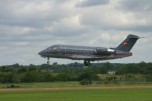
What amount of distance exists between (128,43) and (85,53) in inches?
481

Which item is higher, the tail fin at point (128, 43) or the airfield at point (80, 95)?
the tail fin at point (128, 43)

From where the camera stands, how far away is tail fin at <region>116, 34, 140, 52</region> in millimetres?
106600

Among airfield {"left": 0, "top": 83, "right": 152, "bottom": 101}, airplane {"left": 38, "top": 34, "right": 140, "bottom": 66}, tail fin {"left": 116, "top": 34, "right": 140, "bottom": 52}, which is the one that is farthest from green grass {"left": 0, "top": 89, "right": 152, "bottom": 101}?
tail fin {"left": 116, "top": 34, "right": 140, "bottom": 52}

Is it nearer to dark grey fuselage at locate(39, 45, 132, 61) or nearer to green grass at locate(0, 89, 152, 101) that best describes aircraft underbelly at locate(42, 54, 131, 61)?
dark grey fuselage at locate(39, 45, 132, 61)

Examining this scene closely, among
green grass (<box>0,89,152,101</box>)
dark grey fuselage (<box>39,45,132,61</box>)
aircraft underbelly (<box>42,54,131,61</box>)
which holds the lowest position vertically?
green grass (<box>0,89,152,101</box>)

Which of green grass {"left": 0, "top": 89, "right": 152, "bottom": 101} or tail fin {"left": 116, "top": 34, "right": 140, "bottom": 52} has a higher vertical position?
tail fin {"left": 116, "top": 34, "right": 140, "bottom": 52}

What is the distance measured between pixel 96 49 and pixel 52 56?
29.7ft

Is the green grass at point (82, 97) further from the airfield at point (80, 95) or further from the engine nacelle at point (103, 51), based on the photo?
the engine nacelle at point (103, 51)

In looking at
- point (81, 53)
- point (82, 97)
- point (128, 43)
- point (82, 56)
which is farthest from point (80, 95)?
point (128, 43)

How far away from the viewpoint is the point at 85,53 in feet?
329

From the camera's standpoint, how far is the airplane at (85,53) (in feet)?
325

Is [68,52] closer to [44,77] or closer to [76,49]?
[76,49]

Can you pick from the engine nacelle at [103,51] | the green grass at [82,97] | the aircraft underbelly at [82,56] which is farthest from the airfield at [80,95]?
the engine nacelle at [103,51]

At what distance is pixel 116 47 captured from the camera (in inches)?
4195
